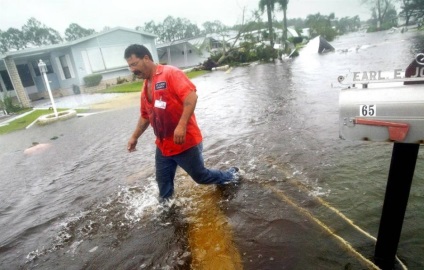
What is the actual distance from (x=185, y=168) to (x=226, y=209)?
72cm

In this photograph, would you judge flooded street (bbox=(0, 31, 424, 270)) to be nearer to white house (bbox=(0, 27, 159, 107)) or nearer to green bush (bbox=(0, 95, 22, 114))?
green bush (bbox=(0, 95, 22, 114))

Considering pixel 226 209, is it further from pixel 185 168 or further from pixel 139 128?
pixel 139 128

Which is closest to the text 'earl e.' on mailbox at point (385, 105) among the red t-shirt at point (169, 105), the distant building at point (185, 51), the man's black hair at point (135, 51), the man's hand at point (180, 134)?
the man's hand at point (180, 134)

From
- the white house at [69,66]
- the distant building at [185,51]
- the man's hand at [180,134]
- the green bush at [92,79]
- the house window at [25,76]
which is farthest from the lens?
the distant building at [185,51]

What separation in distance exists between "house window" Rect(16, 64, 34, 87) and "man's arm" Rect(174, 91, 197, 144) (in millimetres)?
25481

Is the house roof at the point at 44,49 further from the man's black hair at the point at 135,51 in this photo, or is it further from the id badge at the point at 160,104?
the id badge at the point at 160,104

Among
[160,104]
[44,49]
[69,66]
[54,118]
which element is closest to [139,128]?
[160,104]

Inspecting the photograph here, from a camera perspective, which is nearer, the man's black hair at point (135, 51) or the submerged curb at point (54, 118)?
the man's black hair at point (135, 51)

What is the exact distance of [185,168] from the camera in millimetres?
3527

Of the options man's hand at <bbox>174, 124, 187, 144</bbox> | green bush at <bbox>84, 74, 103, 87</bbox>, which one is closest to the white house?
green bush at <bbox>84, 74, 103, 87</bbox>

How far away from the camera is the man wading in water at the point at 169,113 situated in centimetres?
312

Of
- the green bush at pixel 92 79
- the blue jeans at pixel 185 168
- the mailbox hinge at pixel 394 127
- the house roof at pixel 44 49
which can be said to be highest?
the house roof at pixel 44 49

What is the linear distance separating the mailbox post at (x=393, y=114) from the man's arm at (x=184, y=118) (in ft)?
→ 5.70

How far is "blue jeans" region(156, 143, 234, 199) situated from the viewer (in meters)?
3.46
